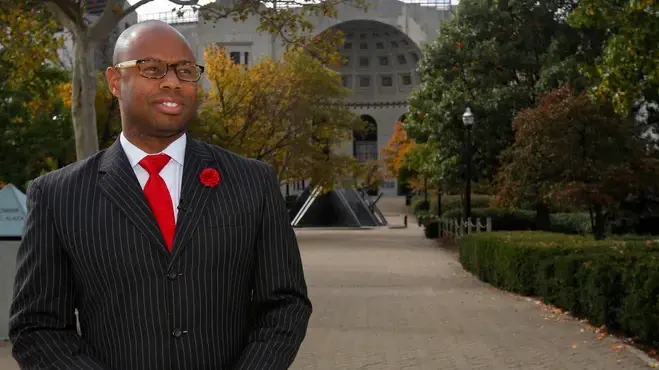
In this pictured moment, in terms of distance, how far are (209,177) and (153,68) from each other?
1.20ft

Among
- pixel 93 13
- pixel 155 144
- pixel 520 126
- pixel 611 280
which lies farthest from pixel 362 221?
pixel 155 144

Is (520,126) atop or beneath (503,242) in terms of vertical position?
atop

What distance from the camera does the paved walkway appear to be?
32.7ft

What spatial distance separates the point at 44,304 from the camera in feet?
9.29

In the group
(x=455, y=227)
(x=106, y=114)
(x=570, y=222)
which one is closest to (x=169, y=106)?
(x=106, y=114)

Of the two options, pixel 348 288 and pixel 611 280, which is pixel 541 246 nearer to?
pixel 348 288

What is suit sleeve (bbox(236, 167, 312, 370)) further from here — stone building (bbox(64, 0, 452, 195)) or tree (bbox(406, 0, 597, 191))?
stone building (bbox(64, 0, 452, 195))

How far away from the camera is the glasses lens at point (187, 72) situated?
2951mm

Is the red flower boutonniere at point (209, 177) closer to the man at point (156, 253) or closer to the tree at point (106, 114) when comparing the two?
the man at point (156, 253)

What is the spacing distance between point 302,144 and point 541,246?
86.3 feet

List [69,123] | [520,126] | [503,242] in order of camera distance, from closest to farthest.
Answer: [503,242] → [520,126] → [69,123]

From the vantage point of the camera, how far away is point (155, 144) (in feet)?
9.79

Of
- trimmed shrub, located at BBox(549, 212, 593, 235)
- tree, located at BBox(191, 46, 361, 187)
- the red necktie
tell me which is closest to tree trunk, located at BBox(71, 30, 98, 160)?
the red necktie

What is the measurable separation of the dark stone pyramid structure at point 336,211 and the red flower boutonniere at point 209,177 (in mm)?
56038
